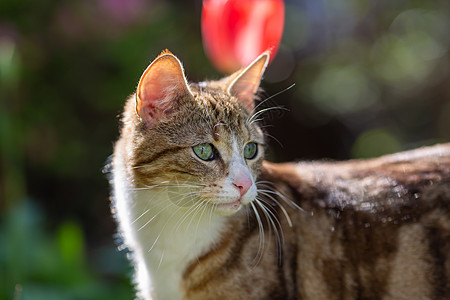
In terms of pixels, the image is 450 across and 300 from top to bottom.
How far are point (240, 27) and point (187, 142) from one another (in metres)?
0.45

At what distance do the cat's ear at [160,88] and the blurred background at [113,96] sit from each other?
76 cm

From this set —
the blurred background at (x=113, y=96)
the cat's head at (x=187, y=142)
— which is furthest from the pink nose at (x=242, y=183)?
the blurred background at (x=113, y=96)

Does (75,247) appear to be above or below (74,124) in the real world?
below

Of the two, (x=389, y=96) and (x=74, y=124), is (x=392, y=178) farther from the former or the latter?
(x=389, y=96)

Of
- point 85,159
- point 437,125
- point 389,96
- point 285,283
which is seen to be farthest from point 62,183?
point 437,125

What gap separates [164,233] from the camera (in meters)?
1.59

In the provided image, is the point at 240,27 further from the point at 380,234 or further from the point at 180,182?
the point at 380,234

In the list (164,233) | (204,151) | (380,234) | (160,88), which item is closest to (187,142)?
(204,151)

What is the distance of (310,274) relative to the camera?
1.55 metres

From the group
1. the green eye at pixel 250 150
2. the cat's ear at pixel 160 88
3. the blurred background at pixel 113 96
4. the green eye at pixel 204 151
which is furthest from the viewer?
the blurred background at pixel 113 96

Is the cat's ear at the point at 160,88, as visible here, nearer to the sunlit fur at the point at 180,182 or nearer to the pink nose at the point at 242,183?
the sunlit fur at the point at 180,182

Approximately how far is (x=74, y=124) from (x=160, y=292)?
6.78 feet

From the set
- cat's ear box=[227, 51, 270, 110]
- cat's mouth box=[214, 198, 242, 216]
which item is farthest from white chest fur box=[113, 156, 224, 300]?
cat's ear box=[227, 51, 270, 110]

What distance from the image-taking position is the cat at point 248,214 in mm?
1469
